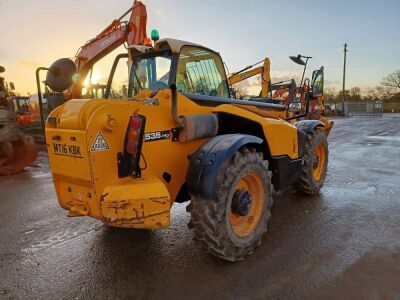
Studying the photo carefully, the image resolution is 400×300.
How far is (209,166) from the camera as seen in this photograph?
3176 millimetres

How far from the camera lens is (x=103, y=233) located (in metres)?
4.26

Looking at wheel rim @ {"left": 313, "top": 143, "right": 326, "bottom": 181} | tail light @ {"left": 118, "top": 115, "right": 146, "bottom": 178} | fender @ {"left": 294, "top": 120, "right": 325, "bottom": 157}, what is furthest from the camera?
wheel rim @ {"left": 313, "top": 143, "right": 326, "bottom": 181}

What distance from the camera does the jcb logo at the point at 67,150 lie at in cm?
306

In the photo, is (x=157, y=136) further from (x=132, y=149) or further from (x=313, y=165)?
(x=313, y=165)

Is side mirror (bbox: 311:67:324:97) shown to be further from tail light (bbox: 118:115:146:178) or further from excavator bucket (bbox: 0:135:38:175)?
excavator bucket (bbox: 0:135:38:175)

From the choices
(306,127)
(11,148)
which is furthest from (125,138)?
(11,148)

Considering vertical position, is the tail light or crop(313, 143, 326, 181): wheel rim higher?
the tail light

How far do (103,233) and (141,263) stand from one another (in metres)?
0.99

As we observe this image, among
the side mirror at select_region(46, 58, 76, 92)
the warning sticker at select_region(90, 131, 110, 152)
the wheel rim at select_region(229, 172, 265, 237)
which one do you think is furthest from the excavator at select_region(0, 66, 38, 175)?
the wheel rim at select_region(229, 172, 265, 237)

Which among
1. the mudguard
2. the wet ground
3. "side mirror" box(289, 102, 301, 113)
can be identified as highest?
"side mirror" box(289, 102, 301, 113)

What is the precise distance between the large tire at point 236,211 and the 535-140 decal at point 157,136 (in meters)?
0.64

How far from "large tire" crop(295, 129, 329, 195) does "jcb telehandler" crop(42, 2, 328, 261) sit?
3.68 ft

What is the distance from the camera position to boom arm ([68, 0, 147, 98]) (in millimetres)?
9656

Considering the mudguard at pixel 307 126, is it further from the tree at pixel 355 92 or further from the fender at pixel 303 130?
the tree at pixel 355 92
